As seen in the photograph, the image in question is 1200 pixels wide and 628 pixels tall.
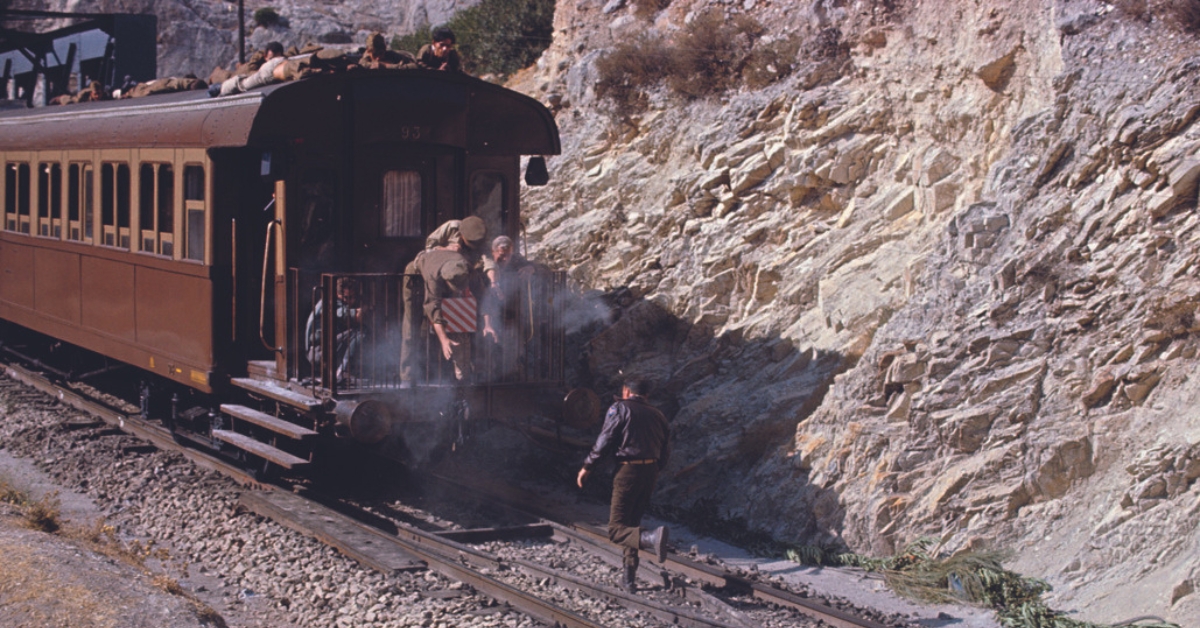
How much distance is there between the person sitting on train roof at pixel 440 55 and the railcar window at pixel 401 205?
1058 millimetres

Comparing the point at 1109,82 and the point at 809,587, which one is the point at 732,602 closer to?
the point at 809,587

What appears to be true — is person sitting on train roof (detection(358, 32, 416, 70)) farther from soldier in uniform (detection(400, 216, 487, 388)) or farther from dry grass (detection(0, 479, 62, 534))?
dry grass (detection(0, 479, 62, 534))

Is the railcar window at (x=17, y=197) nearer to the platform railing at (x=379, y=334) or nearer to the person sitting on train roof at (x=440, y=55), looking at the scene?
the person sitting on train roof at (x=440, y=55)

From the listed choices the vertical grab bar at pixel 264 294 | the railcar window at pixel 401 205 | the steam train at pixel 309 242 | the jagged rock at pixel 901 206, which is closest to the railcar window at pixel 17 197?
the steam train at pixel 309 242

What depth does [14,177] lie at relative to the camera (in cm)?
1467

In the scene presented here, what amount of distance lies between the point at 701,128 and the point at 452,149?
17.4 ft

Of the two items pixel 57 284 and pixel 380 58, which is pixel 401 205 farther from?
pixel 57 284

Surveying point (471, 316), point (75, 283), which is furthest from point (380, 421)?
point (75, 283)

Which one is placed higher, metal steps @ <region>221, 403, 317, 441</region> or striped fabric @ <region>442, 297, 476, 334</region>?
striped fabric @ <region>442, 297, 476, 334</region>

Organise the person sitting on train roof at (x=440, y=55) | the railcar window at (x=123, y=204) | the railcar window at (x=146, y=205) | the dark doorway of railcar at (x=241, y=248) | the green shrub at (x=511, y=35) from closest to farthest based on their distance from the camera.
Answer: the dark doorway of railcar at (x=241, y=248), the person sitting on train roof at (x=440, y=55), the railcar window at (x=146, y=205), the railcar window at (x=123, y=204), the green shrub at (x=511, y=35)

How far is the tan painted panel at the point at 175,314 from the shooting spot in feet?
33.6

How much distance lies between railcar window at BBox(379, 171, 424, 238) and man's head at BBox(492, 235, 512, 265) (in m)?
1.20

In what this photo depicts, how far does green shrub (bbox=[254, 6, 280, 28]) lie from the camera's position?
1700 inches

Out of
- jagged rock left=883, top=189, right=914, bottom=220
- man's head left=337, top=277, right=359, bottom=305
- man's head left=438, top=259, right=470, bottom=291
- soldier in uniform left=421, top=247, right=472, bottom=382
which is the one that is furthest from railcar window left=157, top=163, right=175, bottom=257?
jagged rock left=883, top=189, right=914, bottom=220
